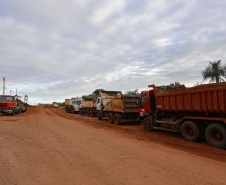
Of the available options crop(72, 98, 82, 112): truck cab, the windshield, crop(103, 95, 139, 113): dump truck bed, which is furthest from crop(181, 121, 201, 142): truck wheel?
the windshield

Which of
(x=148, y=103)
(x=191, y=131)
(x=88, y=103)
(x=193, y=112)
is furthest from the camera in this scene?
(x=88, y=103)

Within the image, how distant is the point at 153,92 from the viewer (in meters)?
11.4

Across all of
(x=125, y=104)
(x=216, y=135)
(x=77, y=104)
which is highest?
(x=77, y=104)

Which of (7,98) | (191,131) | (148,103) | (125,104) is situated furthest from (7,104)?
(191,131)

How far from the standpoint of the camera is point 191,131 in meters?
8.44

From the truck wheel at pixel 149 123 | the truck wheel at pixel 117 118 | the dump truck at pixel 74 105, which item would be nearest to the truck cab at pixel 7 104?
the dump truck at pixel 74 105

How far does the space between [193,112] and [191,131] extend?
3.10 ft

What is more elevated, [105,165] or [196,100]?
[196,100]

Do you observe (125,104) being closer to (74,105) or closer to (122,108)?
(122,108)

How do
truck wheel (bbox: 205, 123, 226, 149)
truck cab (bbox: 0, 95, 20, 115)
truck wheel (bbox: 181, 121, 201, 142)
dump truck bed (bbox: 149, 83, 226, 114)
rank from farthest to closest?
1. truck cab (bbox: 0, 95, 20, 115)
2. truck wheel (bbox: 181, 121, 201, 142)
3. dump truck bed (bbox: 149, 83, 226, 114)
4. truck wheel (bbox: 205, 123, 226, 149)

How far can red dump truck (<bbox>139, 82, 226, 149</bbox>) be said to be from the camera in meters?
7.06

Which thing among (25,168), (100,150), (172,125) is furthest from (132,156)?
(172,125)

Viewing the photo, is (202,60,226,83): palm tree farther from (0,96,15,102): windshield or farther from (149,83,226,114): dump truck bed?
(0,96,15,102): windshield

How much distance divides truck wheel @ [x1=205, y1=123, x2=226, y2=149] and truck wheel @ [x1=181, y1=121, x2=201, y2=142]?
477 millimetres
